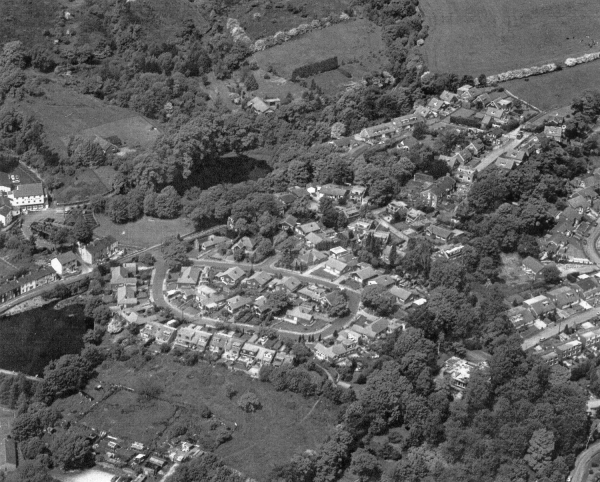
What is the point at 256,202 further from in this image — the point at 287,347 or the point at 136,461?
the point at 136,461

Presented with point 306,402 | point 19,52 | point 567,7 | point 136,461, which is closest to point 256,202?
point 306,402

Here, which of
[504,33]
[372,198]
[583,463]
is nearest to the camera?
[583,463]

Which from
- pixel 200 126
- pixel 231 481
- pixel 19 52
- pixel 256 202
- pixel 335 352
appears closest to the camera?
pixel 231 481

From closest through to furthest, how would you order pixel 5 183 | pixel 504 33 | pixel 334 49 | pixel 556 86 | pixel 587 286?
pixel 587 286 → pixel 5 183 → pixel 556 86 → pixel 334 49 → pixel 504 33

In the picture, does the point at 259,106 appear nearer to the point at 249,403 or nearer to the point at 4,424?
the point at 249,403

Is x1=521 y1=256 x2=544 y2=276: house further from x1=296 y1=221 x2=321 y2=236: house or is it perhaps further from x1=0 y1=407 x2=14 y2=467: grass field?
x1=0 y1=407 x2=14 y2=467: grass field

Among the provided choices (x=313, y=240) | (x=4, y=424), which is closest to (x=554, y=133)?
(x=313, y=240)

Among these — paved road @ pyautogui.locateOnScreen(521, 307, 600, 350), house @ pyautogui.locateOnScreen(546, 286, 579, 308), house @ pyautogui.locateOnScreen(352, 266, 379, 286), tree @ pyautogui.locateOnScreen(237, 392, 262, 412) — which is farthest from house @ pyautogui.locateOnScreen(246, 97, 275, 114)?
tree @ pyautogui.locateOnScreen(237, 392, 262, 412)
